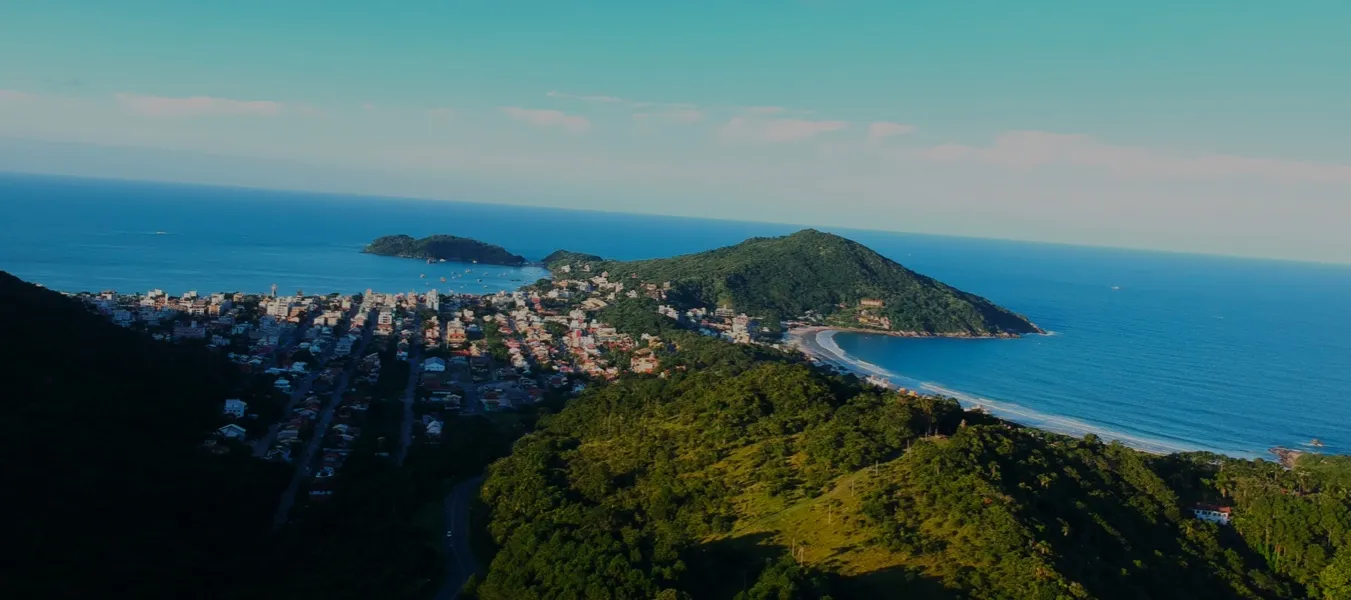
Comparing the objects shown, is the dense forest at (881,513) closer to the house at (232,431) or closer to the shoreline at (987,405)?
the house at (232,431)

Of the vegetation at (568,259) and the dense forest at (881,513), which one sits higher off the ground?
the vegetation at (568,259)

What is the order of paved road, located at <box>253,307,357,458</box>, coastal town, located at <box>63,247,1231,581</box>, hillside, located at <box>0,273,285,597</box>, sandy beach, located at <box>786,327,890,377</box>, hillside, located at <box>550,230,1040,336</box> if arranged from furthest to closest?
1. hillside, located at <box>550,230,1040,336</box>
2. sandy beach, located at <box>786,327,890,377</box>
3. coastal town, located at <box>63,247,1231,581</box>
4. paved road, located at <box>253,307,357,458</box>
5. hillside, located at <box>0,273,285,597</box>

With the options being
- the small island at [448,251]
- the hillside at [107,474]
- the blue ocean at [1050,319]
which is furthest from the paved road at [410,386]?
the small island at [448,251]

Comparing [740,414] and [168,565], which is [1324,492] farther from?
[168,565]

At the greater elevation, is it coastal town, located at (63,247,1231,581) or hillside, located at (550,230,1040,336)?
hillside, located at (550,230,1040,336)

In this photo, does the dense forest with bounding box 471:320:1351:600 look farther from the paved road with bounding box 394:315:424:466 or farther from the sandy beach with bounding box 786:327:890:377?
the sandy beach with bounding box 786:327:890:377

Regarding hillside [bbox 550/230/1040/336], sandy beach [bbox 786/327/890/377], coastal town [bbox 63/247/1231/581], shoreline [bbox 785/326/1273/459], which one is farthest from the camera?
hillside [bbox 550/230/1040/336]

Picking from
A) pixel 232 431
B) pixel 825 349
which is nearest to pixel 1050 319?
pixel 825 349

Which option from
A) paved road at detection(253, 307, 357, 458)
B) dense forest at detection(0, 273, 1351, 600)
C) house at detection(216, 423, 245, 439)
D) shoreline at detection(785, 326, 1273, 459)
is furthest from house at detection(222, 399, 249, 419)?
shoreline at detection(785, 326, 1273, 459)
